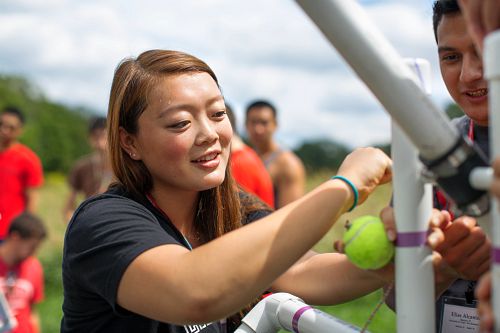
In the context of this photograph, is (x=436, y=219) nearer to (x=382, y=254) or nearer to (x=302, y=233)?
(x=382, y=254)

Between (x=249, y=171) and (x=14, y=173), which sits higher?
(x=249, y=171)

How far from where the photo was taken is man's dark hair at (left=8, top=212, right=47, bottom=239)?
17.6 ft

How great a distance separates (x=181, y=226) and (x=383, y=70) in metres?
1.12

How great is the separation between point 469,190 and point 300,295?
98 centimetres

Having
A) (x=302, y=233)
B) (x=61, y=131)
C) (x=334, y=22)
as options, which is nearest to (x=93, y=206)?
(x=302, y=233)

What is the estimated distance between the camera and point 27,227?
17.8 ft

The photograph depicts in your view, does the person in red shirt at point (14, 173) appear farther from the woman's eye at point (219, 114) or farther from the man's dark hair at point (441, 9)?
the man's dark hair at point (441, 9)

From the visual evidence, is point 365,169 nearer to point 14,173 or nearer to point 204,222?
point 204,222

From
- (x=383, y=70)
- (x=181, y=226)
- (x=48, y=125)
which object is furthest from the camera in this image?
(x=48, y=125)

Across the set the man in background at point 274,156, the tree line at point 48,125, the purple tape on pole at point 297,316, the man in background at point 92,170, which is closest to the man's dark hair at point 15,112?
the man in background at point 92,170

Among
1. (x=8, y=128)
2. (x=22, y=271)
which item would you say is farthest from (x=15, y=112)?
(x=22, y=271)

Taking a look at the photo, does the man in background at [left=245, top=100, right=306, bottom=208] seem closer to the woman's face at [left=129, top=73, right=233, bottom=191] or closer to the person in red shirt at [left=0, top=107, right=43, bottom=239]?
the person in red shirt at [left=0, top=107, right=43, bottom=239]

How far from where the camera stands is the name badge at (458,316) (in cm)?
183

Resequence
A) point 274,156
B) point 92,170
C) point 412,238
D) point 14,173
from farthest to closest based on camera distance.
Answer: point 92,170, point 14,173, point 274,156, point 412,238
